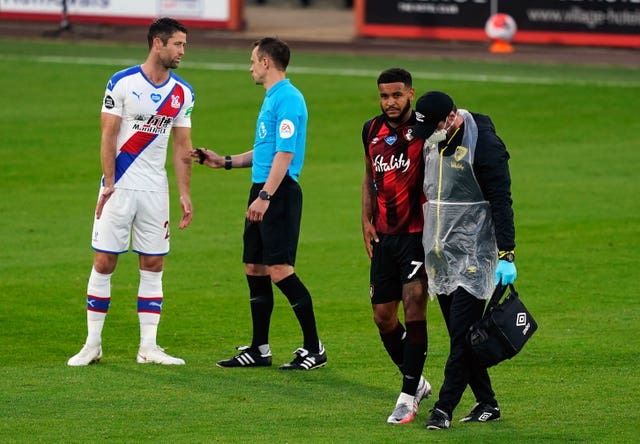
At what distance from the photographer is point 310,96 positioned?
25969 millimetres

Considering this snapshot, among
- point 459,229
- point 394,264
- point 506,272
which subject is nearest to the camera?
point 506,272

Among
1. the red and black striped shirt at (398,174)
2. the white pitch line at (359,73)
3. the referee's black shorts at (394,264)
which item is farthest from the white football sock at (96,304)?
the white pitch line at (359,73)

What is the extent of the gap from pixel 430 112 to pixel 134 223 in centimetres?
279

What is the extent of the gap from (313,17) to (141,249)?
117ft

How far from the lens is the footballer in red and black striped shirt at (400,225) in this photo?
8336 mm

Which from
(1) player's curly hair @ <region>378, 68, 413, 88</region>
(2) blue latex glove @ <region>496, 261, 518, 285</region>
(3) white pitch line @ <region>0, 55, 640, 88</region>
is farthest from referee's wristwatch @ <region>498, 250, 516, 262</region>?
(3) white pitch line @ <region>0, 55, 640, 88</region>

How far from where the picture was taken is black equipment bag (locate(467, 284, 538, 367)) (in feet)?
25.8

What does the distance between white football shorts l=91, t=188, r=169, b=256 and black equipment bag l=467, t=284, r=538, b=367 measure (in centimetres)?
279

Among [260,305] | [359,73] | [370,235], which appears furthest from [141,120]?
[359,73]

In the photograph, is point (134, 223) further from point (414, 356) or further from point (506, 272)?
point (506, 272)

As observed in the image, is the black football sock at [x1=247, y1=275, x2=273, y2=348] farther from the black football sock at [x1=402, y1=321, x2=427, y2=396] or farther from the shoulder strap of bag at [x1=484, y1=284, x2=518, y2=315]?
the shoulder strap of bag at [x1=484, y1=284, x2=518, y2=315]

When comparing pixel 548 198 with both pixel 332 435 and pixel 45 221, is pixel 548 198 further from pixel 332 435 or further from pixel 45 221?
pixel 332 435

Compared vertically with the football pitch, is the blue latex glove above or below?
above

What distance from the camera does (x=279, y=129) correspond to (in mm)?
9445
